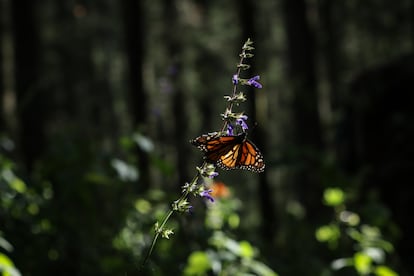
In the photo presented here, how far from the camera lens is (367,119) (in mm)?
8211

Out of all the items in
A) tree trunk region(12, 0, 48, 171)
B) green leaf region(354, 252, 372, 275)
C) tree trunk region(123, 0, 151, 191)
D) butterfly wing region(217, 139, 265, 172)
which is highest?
tree trunk region(123, 0, 151, 191)

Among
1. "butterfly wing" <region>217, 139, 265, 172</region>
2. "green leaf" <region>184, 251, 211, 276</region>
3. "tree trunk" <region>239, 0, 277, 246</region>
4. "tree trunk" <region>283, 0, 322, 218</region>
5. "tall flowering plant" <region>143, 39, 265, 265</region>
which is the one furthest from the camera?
"tree trunk" <region>283, 0, 322, 218</region>

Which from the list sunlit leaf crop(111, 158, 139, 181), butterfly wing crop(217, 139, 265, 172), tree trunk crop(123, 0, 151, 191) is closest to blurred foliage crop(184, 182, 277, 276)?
sunlit leaf crop(111, 158, 139, 181)

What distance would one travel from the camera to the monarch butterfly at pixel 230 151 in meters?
1.99

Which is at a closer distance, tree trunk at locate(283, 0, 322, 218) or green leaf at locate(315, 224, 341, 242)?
green leaf at locate(315, 224, 341, 242)

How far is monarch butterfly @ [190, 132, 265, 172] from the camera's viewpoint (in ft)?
6.55

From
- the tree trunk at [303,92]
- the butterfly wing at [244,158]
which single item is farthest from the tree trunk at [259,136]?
the butterfly wing at [244,158]

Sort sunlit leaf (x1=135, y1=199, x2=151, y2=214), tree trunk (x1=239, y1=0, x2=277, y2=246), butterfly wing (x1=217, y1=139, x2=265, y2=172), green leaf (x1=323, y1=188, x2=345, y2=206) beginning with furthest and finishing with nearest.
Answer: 1. tree trunk (x1=239, y1=0, x2=277, y2=246)
2. sunlit leaf (x1=135, y1=199, x2=151, y2=214)
3. green leaf (x1=323, y1=188, x2=345, y2=206)
4. butterfly wing (x1=217, y1=139, x2=265, y2=172)

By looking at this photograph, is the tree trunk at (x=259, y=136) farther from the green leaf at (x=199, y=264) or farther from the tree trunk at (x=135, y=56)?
the green leaf at (x=199, y=264)

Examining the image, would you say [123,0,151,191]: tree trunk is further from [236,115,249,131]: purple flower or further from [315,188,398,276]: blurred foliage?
[236,115,249,131]: purple flower

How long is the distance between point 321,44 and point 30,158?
9884mm

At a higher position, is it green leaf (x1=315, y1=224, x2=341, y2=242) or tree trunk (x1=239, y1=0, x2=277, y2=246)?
tree trunk (x1=239, y1=0, x2=277, y2=246)

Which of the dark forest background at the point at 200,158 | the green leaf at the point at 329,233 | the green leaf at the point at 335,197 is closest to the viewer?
the dark forest background at the point at 200,158

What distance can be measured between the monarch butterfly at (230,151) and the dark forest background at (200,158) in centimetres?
54
